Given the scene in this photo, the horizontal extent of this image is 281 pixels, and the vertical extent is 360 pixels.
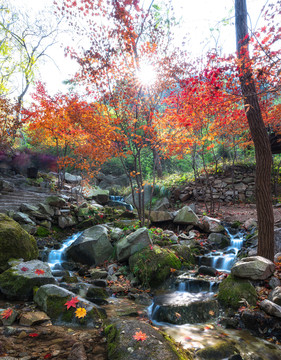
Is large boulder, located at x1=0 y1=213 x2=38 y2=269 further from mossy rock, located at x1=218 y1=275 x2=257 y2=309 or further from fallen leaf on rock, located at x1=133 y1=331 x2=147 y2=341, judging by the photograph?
mossy rock, located at x1=218 y1=275 x2=257 y2=309

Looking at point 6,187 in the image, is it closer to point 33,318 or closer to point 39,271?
point 39,271

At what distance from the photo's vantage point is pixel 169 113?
Result: 8.05 m

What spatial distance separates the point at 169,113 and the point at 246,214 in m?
6.07

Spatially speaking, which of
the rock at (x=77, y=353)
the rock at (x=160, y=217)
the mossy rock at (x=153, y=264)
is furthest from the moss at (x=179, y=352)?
the rock at (x=160, y=217)

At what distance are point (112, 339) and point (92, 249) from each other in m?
4.04

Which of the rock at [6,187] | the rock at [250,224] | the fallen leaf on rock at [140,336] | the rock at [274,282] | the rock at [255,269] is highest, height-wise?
the rock at [6,187]

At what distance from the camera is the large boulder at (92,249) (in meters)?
6.54

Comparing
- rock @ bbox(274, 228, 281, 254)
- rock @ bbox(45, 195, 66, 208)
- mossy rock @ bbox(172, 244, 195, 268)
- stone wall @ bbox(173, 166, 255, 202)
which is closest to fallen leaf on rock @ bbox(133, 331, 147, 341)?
mossy rock @ bbox(172, 244, 195, 268)

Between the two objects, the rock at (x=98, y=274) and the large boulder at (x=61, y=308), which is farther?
the rock at (x=98, y=274)

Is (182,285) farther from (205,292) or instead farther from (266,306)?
(266,306)

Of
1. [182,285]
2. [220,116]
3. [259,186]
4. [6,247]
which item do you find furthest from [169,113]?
[6,247]

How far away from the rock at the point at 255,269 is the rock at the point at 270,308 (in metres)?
0.64

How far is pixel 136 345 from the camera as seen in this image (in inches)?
94.2

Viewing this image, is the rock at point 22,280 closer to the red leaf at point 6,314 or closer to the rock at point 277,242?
the red leaf at point 6,314
